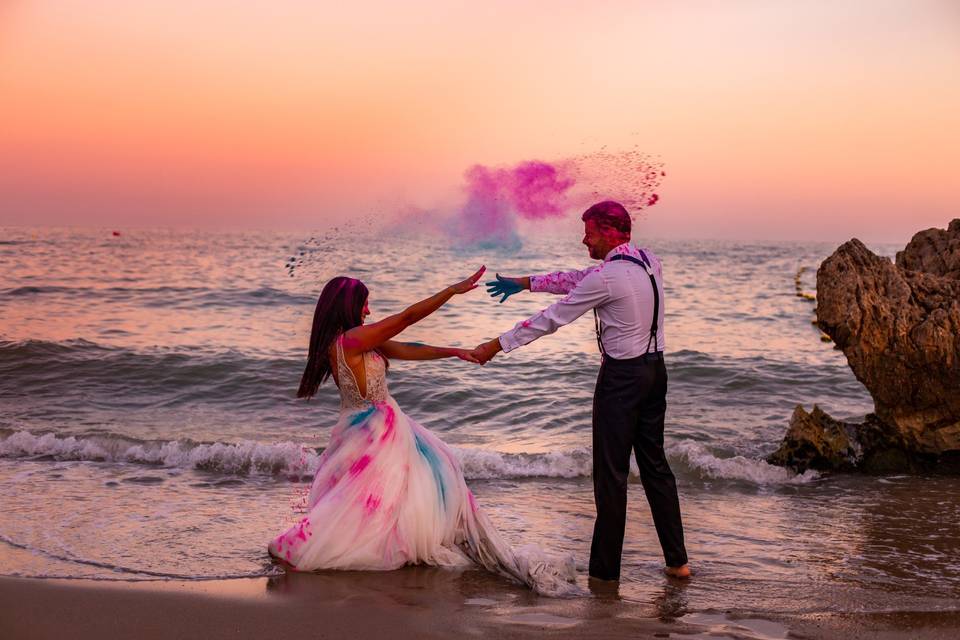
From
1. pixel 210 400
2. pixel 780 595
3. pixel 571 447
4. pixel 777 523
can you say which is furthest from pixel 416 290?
pixel 780 595

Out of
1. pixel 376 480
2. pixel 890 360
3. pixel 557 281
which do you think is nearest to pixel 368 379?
pixel 376 480

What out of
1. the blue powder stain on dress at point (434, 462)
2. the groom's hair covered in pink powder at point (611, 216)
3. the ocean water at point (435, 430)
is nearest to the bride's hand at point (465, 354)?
the blue powder stain on dress at point (434, 462)

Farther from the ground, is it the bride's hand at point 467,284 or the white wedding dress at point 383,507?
the bride's hand at point 467,284

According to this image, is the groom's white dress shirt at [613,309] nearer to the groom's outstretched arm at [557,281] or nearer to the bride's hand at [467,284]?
the bride's hand at [467,284]

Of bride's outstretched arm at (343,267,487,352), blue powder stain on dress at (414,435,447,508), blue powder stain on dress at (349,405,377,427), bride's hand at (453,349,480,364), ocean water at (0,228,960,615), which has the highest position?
bride's outstretched arm at (343,267,487,352)

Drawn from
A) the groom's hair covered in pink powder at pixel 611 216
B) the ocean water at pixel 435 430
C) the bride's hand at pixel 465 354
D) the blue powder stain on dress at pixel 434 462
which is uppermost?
the groom's hair covered in pink powder at pixel 611 216

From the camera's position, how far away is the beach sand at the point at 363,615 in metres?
4.53

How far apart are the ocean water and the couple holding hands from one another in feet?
1.35

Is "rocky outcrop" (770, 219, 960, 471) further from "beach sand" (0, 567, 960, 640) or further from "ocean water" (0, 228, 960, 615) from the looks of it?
"beach sand" (0, 567, 960, 640)

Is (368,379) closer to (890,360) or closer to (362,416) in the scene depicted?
(362,416)

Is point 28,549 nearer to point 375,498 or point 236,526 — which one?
point 236,526

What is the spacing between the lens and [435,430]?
12.2m

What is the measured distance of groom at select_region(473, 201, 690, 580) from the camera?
557 centimetres

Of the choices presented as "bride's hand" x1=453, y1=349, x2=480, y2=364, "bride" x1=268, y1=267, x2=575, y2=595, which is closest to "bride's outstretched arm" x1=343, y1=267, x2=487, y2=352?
"bride" x1=268, y1=267, x2=575, y2=595
